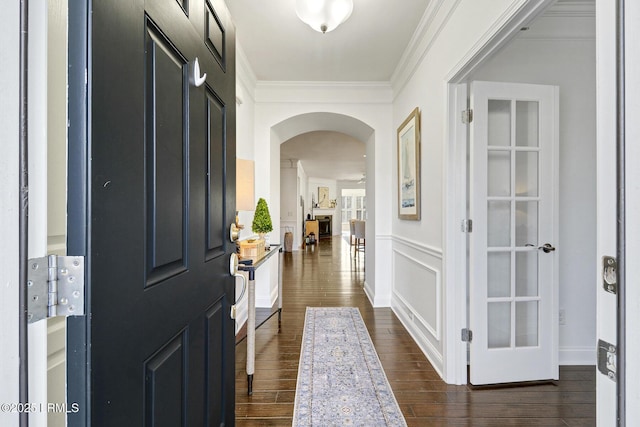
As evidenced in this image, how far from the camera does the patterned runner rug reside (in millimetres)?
1650

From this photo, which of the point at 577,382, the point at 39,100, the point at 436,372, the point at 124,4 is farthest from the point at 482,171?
the point at 39,100

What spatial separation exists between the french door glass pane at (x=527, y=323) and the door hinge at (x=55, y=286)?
2420 millimetres

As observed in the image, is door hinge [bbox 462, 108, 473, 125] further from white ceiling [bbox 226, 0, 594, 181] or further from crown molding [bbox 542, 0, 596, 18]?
crown molding [bbox 542, 0, 596, 18]

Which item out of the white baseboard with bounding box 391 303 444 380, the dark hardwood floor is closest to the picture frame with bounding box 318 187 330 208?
the white baseboard with bounding box 391 303 444 380

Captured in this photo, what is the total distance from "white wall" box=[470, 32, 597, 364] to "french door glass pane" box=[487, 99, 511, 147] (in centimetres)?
48

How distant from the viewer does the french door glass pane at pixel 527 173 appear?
6.79 feet

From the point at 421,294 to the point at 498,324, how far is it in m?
0.64

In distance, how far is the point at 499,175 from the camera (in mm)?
2074

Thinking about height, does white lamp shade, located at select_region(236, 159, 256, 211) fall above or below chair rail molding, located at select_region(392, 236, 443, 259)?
above

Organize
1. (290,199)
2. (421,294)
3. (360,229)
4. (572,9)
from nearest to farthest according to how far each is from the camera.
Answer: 1. (572,9)
2. (421,294)
3. (360,229)
4. (290,199)

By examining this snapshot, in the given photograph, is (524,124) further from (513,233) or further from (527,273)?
(527,273)

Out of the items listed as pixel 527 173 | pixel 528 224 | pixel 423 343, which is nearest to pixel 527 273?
pixel 528 224

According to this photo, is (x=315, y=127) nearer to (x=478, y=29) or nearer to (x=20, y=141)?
(x=478, y=29)
